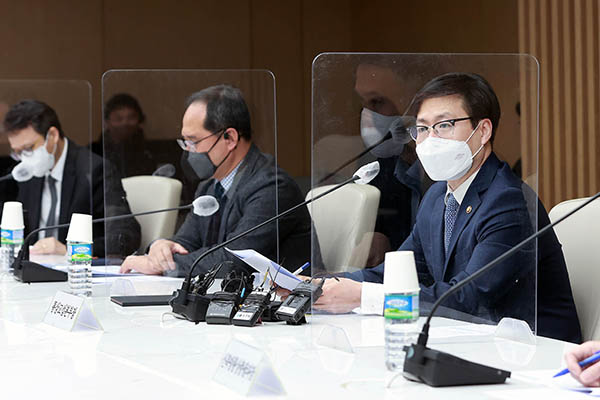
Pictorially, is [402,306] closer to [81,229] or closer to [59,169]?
[81,229]

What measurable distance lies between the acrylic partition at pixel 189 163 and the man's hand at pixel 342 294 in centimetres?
57

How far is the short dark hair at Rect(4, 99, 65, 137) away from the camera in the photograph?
3.77 m

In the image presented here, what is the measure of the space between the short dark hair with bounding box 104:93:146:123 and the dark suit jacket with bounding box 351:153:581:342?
1078 mm

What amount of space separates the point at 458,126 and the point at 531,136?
0.16 metres

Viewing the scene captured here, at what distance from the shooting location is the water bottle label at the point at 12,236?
11.1ft

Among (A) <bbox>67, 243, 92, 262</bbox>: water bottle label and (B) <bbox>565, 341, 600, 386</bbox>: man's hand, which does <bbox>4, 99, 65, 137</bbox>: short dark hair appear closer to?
(A) <bbox>67, 243, 92, 262</bbox>: water bottle label

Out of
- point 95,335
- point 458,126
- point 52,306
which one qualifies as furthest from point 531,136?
point 52,306

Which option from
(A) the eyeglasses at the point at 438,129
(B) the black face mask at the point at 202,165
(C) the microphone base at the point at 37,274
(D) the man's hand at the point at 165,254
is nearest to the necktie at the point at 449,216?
(A) the eyeglasses at the point at 438,129

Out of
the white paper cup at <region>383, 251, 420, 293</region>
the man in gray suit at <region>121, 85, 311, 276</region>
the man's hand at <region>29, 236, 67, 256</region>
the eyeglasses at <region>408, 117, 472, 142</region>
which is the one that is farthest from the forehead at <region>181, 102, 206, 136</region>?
the man's hand at <region>29, 236, 67, 256</region>

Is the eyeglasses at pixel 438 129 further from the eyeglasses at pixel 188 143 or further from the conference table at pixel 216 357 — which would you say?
the eyeglasses at pixel 188 143

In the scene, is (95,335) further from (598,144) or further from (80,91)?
(598,144)

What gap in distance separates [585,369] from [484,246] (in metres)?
0.50

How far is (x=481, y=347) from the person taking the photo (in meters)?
1.67

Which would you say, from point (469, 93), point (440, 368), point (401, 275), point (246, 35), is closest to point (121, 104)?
point (469, 93)
